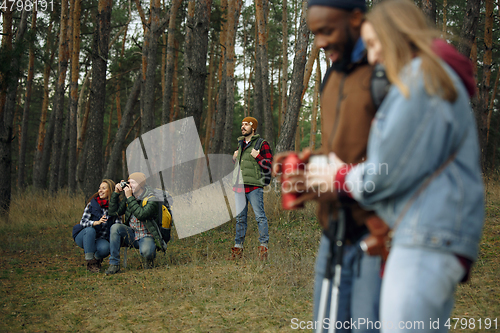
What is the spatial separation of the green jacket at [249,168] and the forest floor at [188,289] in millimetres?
1059

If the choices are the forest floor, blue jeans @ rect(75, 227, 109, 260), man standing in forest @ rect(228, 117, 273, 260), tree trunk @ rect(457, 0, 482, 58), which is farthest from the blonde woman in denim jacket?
tree trunk @ rect(457, 0, 482, 58)

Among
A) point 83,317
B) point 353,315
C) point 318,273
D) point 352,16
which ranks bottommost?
point 83,317

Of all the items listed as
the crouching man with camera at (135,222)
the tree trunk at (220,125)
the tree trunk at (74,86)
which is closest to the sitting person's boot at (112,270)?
the crouching man with camera at (135,222)

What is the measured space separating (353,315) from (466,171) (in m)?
0.69

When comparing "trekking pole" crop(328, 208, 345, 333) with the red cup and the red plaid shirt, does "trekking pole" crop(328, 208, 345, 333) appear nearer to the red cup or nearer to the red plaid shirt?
the red cup

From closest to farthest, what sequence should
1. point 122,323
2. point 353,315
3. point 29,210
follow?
point 353,315
point 122,323
point 29,210

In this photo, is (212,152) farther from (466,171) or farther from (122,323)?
(466,171)

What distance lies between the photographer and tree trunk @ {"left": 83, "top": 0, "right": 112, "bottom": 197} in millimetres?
10383

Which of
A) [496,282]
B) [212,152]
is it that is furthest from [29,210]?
[496,282]

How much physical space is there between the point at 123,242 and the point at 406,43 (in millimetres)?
5469

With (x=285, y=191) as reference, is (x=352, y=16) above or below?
above

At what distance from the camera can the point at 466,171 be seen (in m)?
1.25

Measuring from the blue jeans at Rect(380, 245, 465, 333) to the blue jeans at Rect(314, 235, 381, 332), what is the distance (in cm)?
22

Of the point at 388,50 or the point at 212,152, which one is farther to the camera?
the point at 212,152
